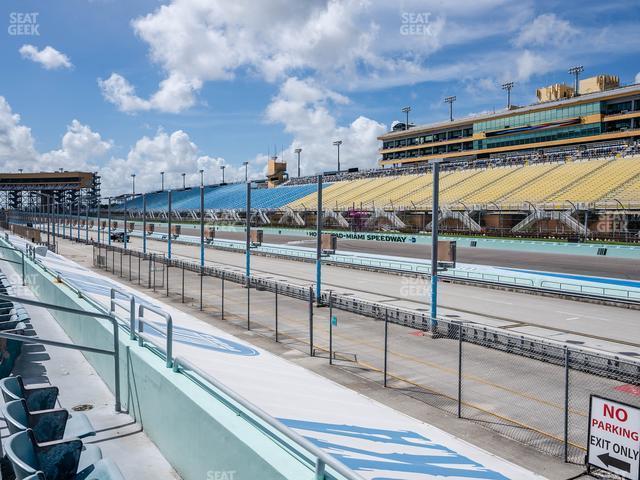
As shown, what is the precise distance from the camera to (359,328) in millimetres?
21359

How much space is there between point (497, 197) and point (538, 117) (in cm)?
4042

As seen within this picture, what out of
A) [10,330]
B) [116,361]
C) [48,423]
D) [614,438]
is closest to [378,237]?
[614,438]

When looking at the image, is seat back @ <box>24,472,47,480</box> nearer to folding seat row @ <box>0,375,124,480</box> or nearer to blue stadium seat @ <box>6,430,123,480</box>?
folding seat row @ <box>0,375,124,480</box>

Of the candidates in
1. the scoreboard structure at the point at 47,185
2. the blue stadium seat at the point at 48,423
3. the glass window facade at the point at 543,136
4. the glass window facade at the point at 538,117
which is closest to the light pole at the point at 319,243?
the blue stadium seat at the point at 48,423

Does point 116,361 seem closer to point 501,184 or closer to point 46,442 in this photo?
point 46,442

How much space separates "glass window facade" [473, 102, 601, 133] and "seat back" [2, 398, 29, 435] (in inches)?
3825

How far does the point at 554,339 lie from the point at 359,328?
697cm

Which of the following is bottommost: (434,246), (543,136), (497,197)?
(434,246)

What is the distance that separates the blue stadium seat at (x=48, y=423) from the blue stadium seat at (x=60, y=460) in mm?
552

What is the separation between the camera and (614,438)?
912cm

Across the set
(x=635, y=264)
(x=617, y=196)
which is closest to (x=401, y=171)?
(x=617, y=196)

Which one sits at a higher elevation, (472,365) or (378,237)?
(378,237)

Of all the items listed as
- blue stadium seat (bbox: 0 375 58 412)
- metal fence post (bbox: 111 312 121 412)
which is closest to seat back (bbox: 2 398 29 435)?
blue stadium seat (bbox: 0 375 58 412)

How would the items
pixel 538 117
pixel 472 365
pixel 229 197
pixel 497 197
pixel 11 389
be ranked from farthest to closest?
1. pixel 229 197
2. pixel 538 117
3. pixel 497 197
4. pixel 472 365
5. pixel 11 389
